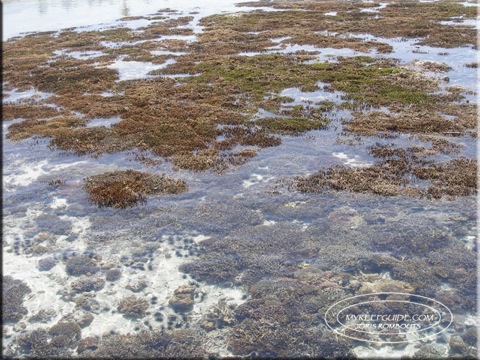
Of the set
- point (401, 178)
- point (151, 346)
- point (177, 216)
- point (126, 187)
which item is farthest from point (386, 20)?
point (151, 346)

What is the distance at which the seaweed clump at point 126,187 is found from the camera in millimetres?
19547

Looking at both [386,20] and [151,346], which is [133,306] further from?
[386,20]

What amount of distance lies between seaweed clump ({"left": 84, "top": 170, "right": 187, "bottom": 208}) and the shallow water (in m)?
0.52

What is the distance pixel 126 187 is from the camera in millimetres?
20359

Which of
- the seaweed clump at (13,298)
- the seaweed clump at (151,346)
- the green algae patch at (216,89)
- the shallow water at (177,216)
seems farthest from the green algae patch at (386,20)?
the seaweed clump at (13,298)

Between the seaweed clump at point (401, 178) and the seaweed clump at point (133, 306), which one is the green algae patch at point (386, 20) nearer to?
the seaweed clump at point (401, 178)

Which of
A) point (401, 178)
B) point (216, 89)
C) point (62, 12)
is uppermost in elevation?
point (62, 12)

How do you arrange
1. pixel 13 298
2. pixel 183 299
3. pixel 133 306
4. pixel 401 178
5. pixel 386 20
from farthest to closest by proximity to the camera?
pixel 386 20 → pixel 401 178 → pixel 13 298 → pixel 183 299 → pixel 133 306

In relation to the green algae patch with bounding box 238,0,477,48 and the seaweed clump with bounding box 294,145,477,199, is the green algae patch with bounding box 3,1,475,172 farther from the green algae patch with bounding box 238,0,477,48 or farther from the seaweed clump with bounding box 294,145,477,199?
the seaweed clump with bounding box 294,145,477,199

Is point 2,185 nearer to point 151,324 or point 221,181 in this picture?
point 221,181

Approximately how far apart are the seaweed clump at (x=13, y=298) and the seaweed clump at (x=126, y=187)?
5.49m

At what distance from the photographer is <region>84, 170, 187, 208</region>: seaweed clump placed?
64.1 feet

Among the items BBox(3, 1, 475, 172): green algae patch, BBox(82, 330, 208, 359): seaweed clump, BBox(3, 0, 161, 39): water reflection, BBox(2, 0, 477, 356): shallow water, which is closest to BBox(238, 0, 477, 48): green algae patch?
BBox(3, 1, 475, 172): green algae patch

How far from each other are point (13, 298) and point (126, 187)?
298 inches
